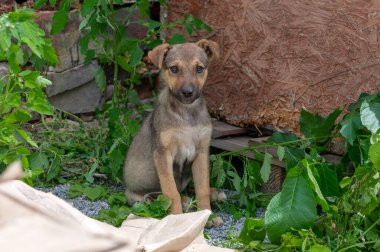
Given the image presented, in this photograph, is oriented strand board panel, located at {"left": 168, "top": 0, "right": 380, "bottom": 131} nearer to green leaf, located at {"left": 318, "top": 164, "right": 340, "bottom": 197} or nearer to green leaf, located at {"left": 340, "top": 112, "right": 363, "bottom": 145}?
green leaf, located at {"left": 340, "top": 112, "right": 363, "bottom": 145}

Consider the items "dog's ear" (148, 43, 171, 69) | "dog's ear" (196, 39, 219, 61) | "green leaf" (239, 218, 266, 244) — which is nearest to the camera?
"green leaf" (239, 218, 266, 244)

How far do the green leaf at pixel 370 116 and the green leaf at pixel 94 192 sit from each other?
7.04 feet

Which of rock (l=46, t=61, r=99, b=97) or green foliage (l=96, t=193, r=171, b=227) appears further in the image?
rock (l=46, t=61, r=99, b=97)

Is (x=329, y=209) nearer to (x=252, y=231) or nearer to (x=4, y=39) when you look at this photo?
(x=252, y=231)

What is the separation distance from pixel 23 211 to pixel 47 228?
0.06 meters

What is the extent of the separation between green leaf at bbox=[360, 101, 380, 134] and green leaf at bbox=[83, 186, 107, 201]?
7.04 ft

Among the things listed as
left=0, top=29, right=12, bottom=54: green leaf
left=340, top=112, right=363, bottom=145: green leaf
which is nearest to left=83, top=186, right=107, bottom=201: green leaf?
left=0, top=29, right=12, bottom=54: green leaf

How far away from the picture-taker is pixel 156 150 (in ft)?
16.4

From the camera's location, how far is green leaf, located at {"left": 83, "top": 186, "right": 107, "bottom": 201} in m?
5.37

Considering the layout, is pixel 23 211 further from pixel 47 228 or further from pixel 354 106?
pixel 354 106

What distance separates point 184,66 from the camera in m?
4.89

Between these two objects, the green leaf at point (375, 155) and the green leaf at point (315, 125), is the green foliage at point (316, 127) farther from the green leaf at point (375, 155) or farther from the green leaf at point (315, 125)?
the green leaf at point (375, 155)

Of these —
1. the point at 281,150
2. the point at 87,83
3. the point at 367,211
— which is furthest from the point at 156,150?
the point at 87,83

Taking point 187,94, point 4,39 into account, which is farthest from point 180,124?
point 4,39
